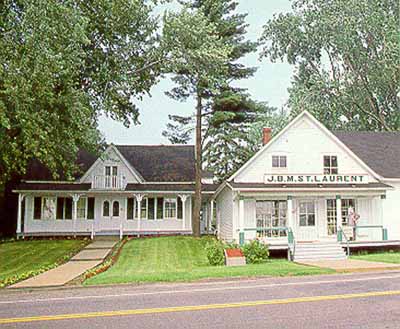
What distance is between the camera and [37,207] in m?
30.5

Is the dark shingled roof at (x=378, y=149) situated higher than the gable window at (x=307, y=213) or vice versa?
the dark shingled roof at (x=378, y=149)

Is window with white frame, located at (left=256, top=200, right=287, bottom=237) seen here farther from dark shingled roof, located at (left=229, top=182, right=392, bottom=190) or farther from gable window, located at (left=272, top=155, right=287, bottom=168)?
gable window, located at (left=272, top=155, right=287, bottom=168)

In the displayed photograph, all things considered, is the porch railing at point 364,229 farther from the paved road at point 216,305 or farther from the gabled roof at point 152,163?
the gabled roof at point 152,163

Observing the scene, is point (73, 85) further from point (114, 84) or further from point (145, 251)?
point (145, 251)

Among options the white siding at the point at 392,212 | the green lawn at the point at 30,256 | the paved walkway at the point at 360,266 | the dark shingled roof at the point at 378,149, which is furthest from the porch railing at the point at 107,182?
the paved walkway at the point at 360,266

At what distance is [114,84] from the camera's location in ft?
68.9

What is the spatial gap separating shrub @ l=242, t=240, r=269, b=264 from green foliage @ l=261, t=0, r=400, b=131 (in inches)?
879

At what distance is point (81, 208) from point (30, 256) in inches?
386

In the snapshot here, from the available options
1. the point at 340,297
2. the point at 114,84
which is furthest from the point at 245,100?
the point at 340,297

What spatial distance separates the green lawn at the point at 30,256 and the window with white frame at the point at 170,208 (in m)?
6.25

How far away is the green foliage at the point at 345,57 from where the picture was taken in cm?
3728

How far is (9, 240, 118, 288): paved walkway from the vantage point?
44.1ft

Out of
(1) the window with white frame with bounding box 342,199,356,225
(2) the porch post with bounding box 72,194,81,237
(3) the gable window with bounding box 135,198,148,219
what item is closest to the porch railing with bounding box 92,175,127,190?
(3) the gable window with bounding box 135,198,148,219

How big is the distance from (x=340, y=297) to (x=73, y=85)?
13.4 metres
